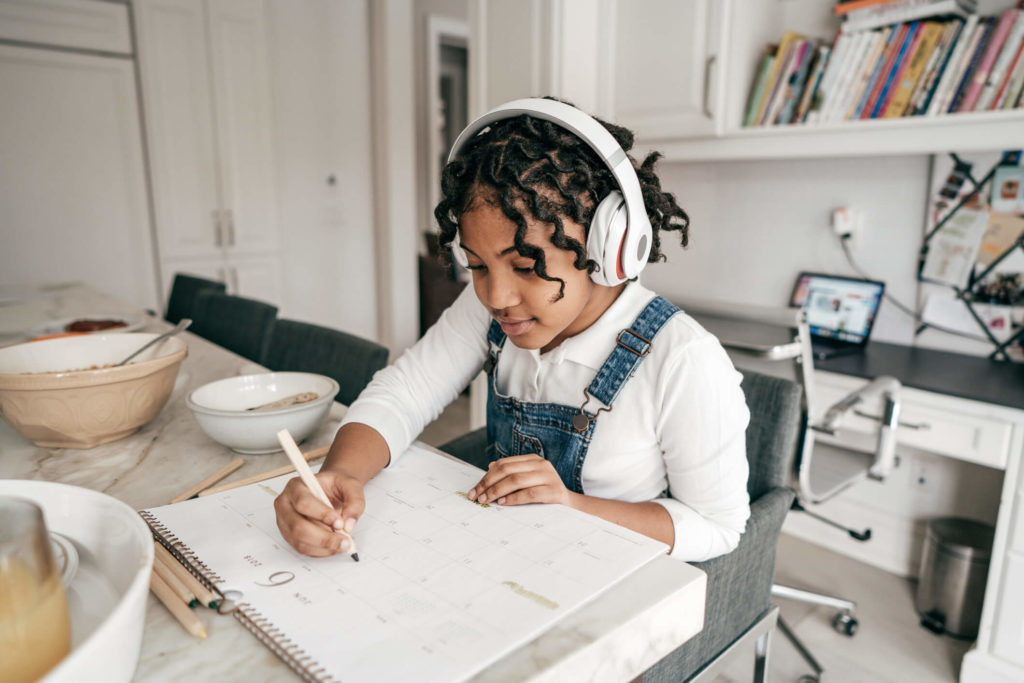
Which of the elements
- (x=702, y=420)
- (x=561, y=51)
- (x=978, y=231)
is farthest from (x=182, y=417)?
(x=978, y=231)

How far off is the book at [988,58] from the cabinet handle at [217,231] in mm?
3301

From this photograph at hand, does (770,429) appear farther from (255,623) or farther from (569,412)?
(255,623)

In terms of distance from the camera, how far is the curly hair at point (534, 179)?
0.79m

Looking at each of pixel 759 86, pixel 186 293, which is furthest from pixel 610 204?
pixel 186 293

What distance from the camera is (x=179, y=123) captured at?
329 cm

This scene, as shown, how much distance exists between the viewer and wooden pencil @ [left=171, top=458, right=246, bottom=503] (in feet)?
2.48

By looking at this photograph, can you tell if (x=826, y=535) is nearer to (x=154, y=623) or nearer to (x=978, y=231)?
(x=978, y=231)

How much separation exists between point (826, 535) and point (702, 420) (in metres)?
1.76

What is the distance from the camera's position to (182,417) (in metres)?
1.07

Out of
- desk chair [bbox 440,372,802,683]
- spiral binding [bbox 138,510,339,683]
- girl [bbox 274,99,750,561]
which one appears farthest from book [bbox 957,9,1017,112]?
spiral binding [bbox 138,510,339,683]

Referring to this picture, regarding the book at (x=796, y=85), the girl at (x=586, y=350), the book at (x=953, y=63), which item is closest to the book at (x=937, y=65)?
the book at (x=953, y=63)

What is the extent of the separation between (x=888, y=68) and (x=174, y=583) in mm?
2049

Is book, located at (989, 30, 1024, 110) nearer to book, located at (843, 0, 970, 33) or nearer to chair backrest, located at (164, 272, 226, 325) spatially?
book, located at (843, 0, 970, 33)

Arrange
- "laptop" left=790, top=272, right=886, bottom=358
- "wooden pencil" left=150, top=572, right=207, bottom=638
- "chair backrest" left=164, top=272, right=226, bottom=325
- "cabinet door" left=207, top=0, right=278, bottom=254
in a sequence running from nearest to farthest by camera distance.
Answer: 1. "wooden pencil" left=150, top=572, right=207, bottom=638
2. "laptop" left=790, top=272, right=886, bottom=358
3. "chair backrest" left=164, top=272, right=226, bottom=325
4. "cabinet door" left=207, top=0, right=278, bottom=254
